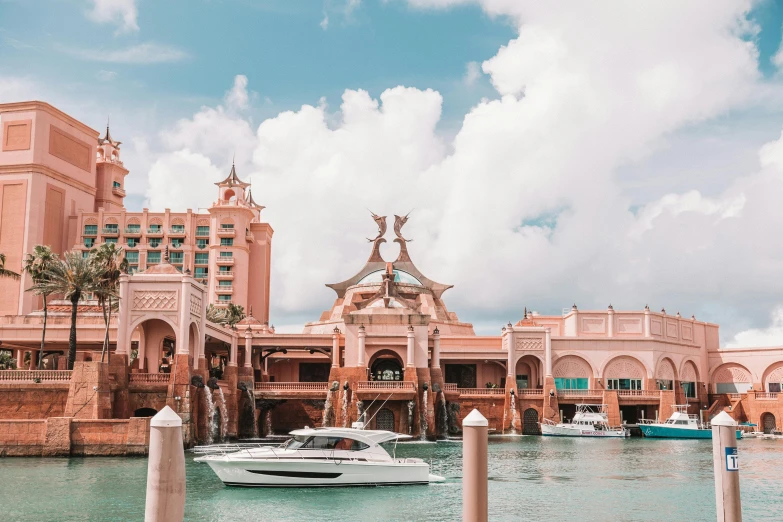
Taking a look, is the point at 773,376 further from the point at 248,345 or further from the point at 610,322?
the point at 248,345

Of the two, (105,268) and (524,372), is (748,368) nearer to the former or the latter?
(524,372)

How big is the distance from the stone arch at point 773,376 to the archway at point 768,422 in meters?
5.90

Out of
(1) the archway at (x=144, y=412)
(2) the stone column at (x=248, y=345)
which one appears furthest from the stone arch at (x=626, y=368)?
(1) the archway at (x=144, y=412)

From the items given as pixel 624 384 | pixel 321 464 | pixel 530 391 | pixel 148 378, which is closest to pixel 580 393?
pixel 530 391

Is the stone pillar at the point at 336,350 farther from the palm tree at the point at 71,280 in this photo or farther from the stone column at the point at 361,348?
the palm tree at the point at 71,280

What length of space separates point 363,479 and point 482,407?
38021 millimetres

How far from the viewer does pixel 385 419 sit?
6444 centimetres

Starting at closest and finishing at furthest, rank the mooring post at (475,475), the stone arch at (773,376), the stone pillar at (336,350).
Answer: the mooring post at (475,475) < the stone pillar at (336,350) < the stone arch at (773,376)

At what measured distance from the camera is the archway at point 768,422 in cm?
7894

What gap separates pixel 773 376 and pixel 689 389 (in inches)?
324

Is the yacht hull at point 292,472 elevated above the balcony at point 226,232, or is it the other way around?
the balcony at point 226,232

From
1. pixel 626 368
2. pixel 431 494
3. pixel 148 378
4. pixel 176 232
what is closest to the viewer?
pixel 431 494

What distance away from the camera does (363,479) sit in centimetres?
3478

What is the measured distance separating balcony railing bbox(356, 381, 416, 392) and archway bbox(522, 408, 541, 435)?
14.4 metres
